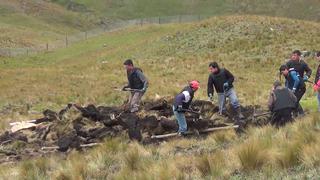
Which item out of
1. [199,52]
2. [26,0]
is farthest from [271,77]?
[26,0]

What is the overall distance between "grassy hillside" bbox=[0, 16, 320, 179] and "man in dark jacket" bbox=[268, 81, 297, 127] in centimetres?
51

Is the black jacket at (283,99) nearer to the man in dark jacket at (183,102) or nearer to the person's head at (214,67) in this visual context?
the man in dark jacket at (183,102)

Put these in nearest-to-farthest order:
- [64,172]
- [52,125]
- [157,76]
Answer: [64,172], [52,125], [157,76]

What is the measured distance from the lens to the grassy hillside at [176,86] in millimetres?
10047

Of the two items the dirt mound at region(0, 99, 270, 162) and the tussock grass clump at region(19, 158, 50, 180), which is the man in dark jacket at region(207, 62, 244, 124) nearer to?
the dirt mound at region(0, 99, 270, 162)

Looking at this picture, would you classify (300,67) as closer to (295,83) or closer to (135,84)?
(295,83)

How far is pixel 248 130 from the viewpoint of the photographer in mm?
14625

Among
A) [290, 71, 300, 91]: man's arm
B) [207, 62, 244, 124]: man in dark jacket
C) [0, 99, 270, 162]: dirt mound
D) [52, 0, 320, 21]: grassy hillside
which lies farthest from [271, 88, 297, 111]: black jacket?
[52, 0, 320, 21]: grassy hillside

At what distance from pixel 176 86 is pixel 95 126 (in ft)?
42.4

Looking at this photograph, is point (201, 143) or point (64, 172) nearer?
point (64, 172)

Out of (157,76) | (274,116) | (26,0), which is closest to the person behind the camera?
(274,116)

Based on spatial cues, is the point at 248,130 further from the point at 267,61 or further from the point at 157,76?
the point at 267,61

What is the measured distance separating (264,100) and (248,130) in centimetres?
818

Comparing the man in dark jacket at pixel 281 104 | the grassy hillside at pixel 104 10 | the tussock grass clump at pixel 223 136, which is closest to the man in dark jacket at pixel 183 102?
the tussock grass clump at pixel 223 136
